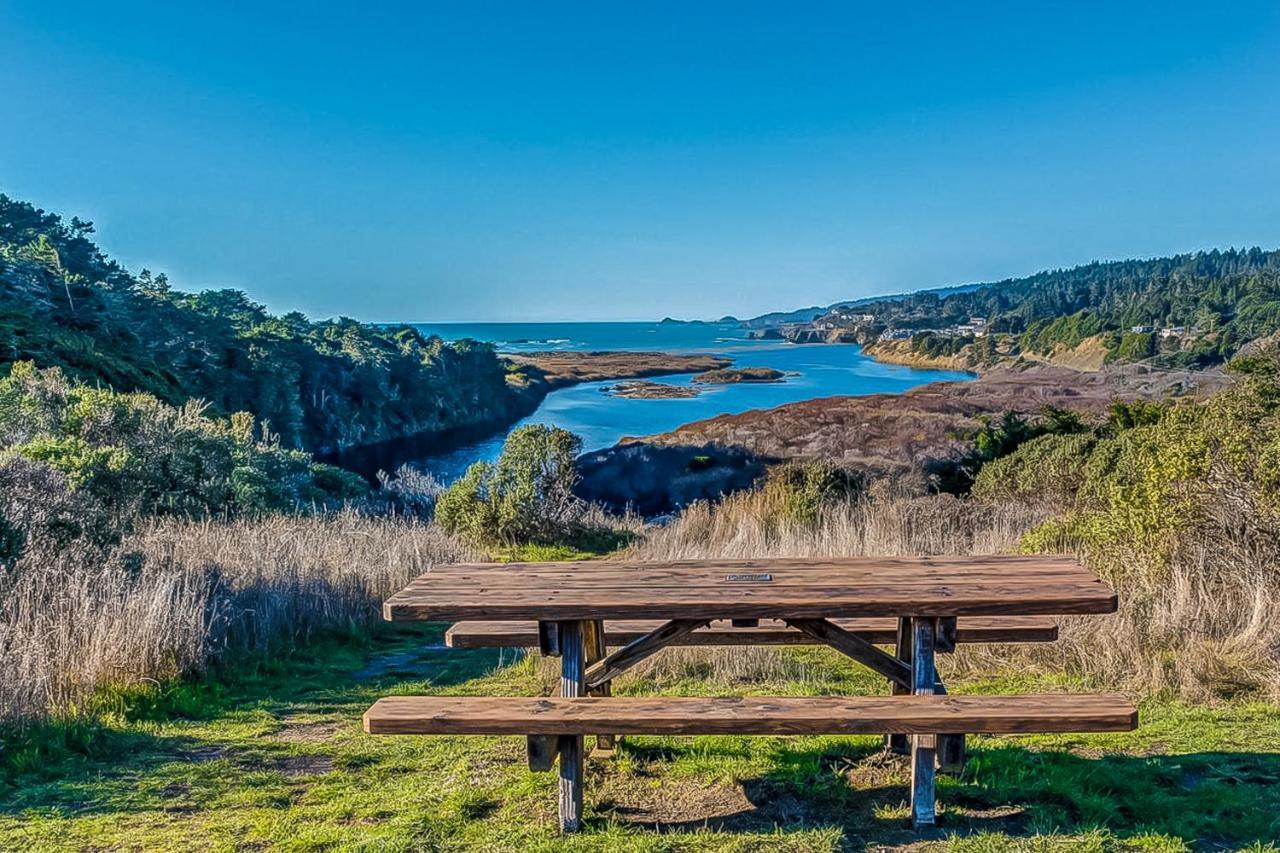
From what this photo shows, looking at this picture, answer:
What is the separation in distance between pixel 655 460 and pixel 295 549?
1326 centimetres

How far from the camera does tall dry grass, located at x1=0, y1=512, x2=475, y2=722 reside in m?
4.20

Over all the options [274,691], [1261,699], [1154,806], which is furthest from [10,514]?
[1261,699]

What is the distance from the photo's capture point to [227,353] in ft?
131

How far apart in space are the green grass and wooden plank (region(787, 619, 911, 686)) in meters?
0.46

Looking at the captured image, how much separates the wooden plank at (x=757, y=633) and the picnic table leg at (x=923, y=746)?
2.02ft

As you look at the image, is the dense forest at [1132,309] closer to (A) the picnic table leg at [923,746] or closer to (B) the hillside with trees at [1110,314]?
(B) the hillside with trees at [1110,314]

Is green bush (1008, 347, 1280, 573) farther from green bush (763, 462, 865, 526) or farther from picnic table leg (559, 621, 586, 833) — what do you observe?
picnic table leg (559, 621, 586, 833)

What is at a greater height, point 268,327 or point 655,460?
point 268,327

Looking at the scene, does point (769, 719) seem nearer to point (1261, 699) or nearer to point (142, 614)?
point (1261, 699)

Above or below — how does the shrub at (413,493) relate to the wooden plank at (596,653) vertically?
below

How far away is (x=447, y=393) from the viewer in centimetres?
5562

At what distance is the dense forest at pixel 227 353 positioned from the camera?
2156 cm

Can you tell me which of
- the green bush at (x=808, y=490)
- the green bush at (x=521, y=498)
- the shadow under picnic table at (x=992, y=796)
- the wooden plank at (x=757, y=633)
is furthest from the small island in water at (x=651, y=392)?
the shadow under picnic table at (x=992, y=796)

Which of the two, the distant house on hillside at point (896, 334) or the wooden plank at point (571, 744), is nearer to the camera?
the wooden plank at point (571, 744)
